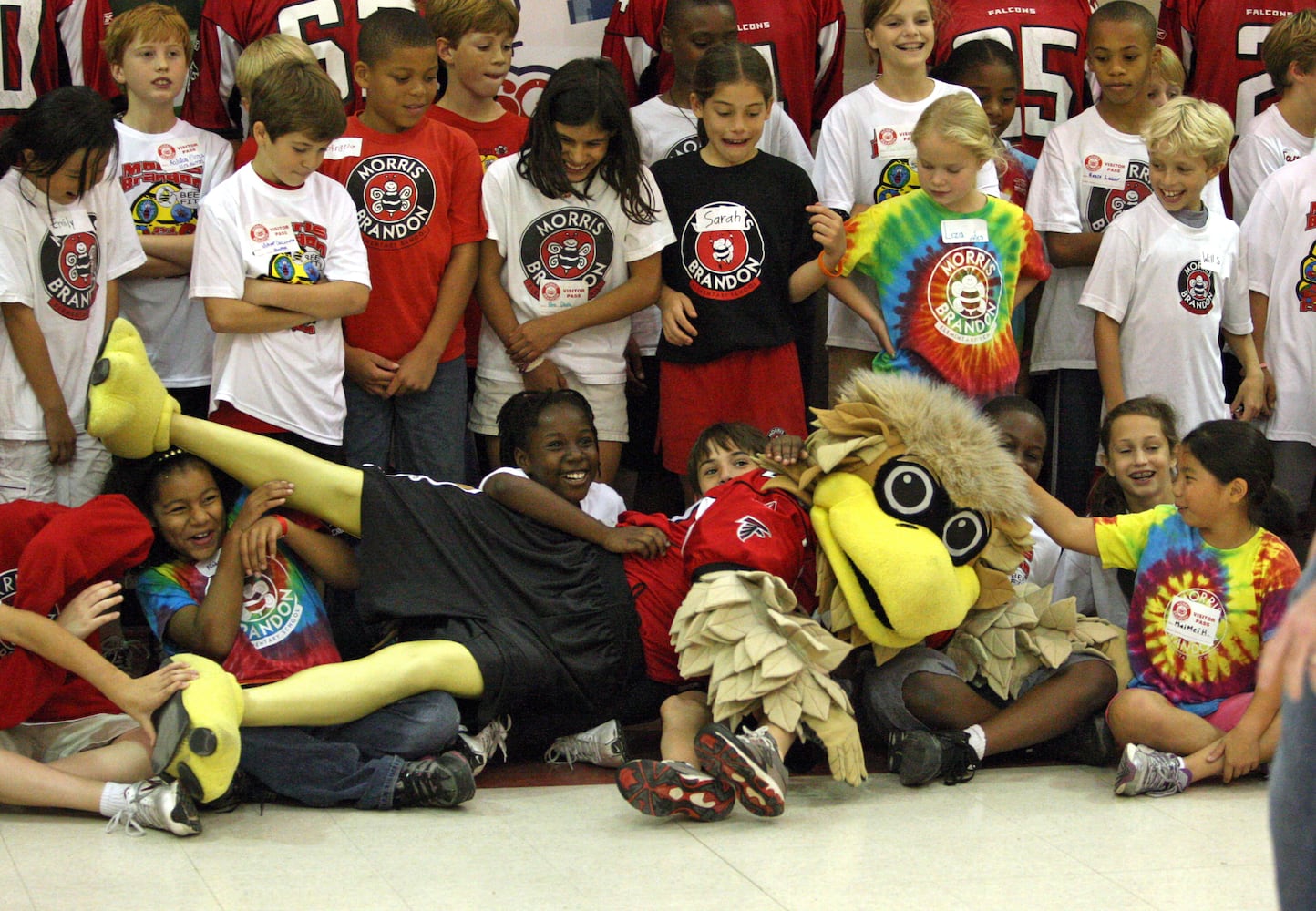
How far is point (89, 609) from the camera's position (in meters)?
3.06

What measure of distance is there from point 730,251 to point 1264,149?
1753mm

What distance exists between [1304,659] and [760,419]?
270 cm

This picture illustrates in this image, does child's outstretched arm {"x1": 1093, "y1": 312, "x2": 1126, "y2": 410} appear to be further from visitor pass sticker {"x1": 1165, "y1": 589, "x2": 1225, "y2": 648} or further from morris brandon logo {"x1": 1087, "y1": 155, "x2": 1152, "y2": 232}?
visitor pass sticker {"x1": 1165, "y1": 589, "x2": 1225, "y2": 648}

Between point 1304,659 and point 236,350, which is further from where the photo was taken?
point 236,350

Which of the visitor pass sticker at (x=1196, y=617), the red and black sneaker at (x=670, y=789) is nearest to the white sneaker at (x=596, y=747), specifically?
the red and black sneaker at (x=670, y=789)

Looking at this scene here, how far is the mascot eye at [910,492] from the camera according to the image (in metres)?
3.13

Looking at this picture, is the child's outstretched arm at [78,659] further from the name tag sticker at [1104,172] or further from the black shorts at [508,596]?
the name tag sticker at [1104,172]

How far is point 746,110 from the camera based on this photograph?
3.95 meters

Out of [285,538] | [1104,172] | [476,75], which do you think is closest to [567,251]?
[476,75]

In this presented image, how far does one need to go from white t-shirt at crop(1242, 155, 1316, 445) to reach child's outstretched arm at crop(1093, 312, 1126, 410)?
507mm

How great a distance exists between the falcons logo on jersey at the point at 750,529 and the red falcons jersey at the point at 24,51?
7.62 ft

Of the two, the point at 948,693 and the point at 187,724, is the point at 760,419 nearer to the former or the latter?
the point at 948,693

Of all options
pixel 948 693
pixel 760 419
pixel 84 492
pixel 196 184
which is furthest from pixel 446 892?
pixel 196 184

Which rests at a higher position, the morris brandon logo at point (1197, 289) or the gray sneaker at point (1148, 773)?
the morris brandon logo at point (1197, 289)
